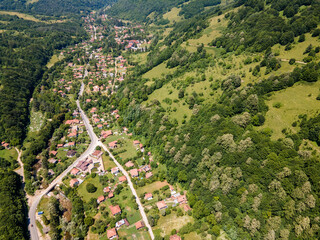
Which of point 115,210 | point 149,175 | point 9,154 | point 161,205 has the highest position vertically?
point 9,154

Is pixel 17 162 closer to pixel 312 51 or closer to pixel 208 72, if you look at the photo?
pixel 208 72

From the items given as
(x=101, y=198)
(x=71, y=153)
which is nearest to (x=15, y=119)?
(x=71, y=153)

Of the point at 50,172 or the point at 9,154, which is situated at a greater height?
the point at 9,154

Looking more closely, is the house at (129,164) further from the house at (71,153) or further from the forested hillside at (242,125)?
the house at (71,153)

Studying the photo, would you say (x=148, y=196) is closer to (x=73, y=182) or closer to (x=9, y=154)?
(x=73, y=182)

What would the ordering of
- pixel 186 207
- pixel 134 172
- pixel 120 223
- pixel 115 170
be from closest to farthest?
1. pixel 120 223
2. pixel 186 207
3. pixel 134 172
4. pixel 115 170

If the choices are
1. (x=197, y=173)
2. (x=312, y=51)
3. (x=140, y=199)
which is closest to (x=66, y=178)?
(x=140, y=199)

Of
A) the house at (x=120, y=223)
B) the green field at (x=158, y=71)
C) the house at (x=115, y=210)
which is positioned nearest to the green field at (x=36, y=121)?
the green field at (x=158, y=71)
